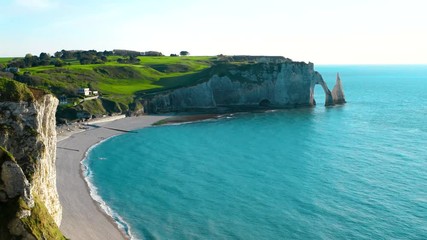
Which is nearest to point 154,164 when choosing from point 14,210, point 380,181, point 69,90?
point 380,181

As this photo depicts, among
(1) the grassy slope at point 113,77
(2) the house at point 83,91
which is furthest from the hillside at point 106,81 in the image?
(2) the house at point 83,91

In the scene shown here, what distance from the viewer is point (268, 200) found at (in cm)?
5191

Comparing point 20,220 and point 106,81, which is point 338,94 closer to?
point 106,81

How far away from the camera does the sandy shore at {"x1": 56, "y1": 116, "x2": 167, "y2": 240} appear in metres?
43.5

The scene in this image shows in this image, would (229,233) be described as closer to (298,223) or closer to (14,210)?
(298,223)

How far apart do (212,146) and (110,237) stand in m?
43.0

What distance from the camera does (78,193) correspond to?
5500 cm

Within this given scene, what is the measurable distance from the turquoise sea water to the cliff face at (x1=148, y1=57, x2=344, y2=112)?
2852 centimetres

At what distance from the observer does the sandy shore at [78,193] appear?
143 ft

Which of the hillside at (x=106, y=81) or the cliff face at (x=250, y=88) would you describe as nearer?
the hillside at (x=106, y=81)

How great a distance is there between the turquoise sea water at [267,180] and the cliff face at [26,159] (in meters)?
14.5

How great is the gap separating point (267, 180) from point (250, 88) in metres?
79.3

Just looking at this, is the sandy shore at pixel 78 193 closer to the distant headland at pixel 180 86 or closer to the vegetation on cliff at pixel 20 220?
the vegetation on cliff at pixel 20 220

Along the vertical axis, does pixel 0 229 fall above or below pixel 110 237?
above
